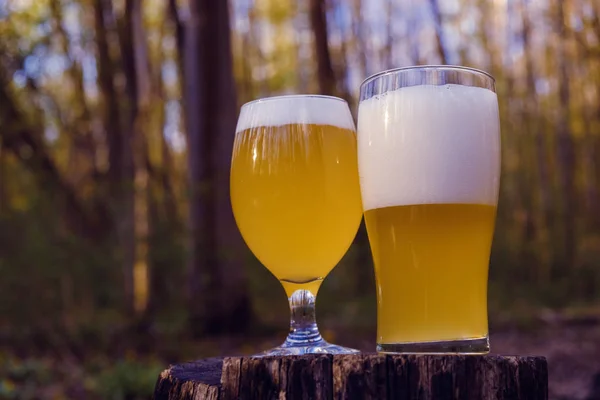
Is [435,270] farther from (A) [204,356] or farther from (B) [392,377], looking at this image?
(A) [204,356]

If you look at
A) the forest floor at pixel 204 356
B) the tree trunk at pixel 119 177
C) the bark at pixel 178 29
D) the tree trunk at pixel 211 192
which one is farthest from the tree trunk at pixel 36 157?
the bark at pixel 178 29

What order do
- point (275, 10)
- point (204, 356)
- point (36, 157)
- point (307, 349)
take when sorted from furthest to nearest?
point (275, 10) → point (36, 157) → point (204, 356) → point (307, 349)

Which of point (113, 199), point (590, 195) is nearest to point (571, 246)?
point (590, 195)

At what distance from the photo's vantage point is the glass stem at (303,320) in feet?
4.69

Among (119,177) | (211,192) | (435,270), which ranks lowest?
(435,270)

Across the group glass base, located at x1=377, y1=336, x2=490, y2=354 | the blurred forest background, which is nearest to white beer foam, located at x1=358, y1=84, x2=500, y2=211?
glass base, located at x1=377, y1=336, x2=490, y2=354

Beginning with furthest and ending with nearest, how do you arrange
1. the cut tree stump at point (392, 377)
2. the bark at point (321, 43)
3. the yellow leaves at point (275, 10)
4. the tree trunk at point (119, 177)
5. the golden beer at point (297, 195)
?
the yellow leaves at point (275, 10) → the bark at point (321, 43) → the tree trunk at point (119, 177) → the golden beer at point (297, 195) → the cut tree stump at point (392, 377)

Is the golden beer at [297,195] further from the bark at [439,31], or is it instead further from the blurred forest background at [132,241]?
the bark at [439,31]

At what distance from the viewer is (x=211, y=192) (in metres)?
6.52

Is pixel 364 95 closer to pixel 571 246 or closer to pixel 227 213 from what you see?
pixel 227 213

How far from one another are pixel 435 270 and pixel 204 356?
4.42 metres

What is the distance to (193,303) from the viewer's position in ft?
21.0

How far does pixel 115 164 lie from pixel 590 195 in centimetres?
Result: 1347

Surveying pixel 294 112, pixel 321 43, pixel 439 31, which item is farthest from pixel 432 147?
pixel 439 31
